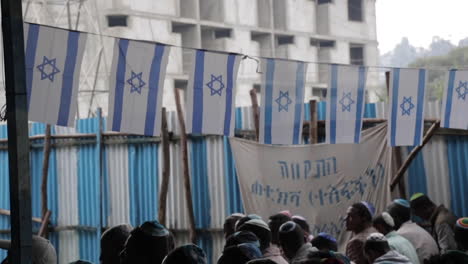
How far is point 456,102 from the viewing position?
8.43m

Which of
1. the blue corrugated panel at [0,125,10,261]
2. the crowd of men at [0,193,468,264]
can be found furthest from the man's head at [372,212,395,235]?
the blue corrugated panel at [0,125,10,261]

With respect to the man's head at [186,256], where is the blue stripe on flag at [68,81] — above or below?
above

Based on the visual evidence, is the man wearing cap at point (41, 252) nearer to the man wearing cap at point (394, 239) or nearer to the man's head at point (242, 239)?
the man's head at point (242, 239)

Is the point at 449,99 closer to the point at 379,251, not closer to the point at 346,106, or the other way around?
the point at 346,106

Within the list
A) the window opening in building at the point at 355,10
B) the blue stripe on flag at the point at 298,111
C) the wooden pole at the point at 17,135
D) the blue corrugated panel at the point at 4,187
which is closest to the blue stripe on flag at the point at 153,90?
the blue stripe on flag at the point at 298,111

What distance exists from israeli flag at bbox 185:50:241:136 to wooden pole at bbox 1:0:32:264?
422cm

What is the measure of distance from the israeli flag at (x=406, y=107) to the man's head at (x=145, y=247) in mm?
4977

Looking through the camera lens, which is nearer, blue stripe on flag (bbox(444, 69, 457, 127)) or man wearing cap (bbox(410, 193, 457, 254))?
man wearing cap (bbox(410, 193, 457, 254))

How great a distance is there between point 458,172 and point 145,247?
19.0ft

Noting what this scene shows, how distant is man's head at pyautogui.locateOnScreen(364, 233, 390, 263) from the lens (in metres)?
5.34

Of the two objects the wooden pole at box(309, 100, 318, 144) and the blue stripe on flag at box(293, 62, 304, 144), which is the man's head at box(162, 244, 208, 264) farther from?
the wooden pole at box(309, 100, 318, 144)

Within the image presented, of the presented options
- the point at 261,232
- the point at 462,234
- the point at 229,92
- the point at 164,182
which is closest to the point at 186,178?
the point at 164,182

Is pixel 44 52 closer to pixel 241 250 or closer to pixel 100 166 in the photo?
pixel 241 250

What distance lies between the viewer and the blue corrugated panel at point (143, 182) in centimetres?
1053
